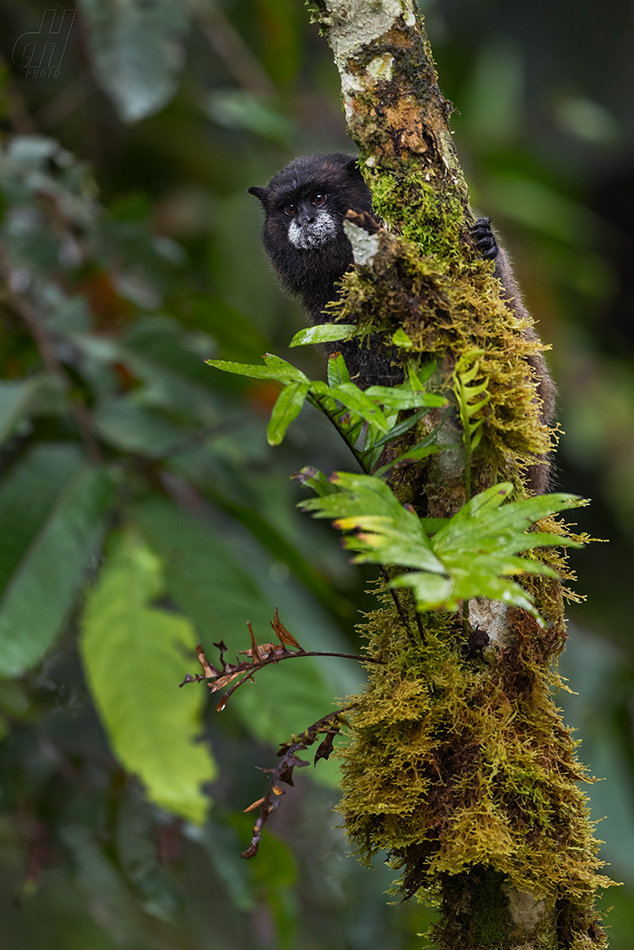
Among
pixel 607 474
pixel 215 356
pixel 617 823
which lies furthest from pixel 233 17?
pixel 617 823

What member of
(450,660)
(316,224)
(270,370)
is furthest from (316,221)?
(450,660)

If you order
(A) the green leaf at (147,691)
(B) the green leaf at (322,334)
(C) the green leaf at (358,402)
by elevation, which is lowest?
(A) the green leaf at (147,691)

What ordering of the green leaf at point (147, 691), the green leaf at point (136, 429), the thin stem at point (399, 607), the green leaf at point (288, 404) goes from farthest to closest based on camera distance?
the green leaf at point (136, 429), the green leaf at point (147, 691), the thin stem at point (399, 607), the green leaf at point (288, 404)

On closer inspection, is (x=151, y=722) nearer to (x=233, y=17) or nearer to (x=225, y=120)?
(x=225, y=120)

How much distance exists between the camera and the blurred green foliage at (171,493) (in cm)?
268

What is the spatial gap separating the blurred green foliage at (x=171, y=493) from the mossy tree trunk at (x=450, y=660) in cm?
110

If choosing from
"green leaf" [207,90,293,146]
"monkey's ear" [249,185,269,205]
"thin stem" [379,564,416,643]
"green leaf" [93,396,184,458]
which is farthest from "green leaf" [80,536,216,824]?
"green leaf" [207,90,293,146]

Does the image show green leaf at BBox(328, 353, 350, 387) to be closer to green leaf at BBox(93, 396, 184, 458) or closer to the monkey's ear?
green leaf at BBox(93, 396, 184, 458)

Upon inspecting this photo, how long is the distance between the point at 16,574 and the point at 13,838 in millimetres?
1381

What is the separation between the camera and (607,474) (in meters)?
7.28

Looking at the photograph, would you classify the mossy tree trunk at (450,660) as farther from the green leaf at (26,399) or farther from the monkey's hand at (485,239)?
the green leaf at (26,399)

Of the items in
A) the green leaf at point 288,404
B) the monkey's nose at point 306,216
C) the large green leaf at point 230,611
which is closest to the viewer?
the green leaf at point 288,404

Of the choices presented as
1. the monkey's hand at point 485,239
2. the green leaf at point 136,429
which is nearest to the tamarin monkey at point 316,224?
the green leaf at point 136,429

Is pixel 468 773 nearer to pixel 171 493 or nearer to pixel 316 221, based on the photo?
pixel 316 221
